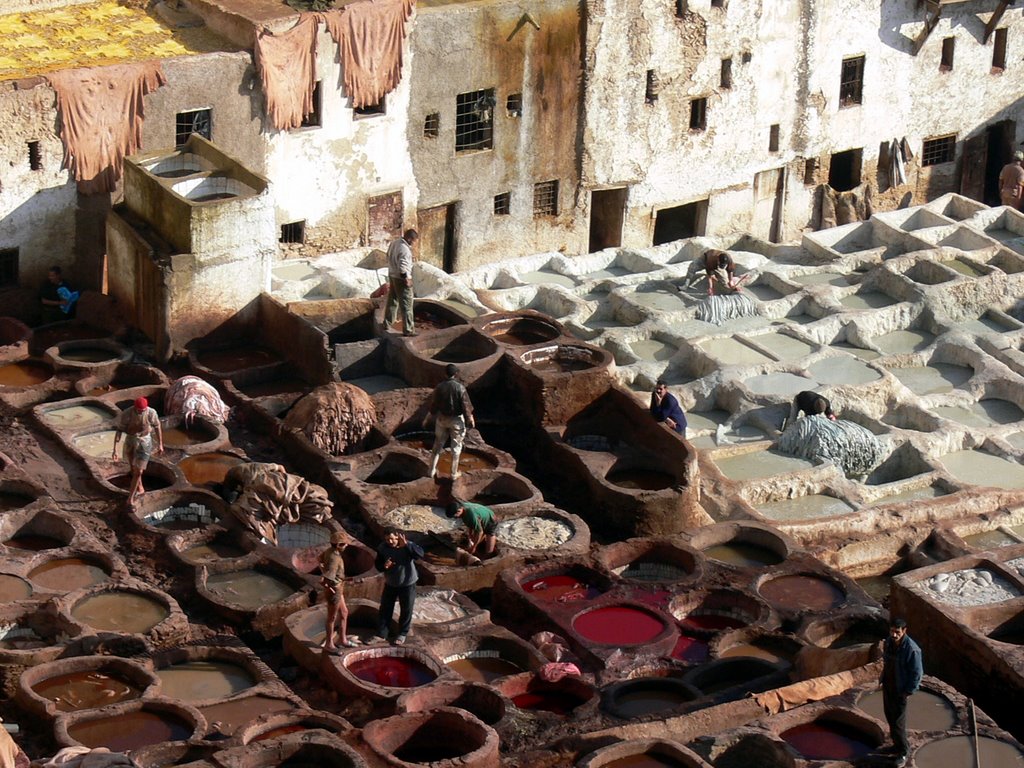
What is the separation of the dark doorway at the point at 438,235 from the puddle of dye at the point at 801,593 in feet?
44.0

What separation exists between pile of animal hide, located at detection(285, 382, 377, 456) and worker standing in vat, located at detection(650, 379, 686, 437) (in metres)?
4.43

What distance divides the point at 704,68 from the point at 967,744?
21116 mm

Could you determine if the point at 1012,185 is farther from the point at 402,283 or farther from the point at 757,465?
the point at 402,283

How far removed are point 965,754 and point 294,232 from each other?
1929 cm

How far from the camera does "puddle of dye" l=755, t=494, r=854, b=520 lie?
35.4 m

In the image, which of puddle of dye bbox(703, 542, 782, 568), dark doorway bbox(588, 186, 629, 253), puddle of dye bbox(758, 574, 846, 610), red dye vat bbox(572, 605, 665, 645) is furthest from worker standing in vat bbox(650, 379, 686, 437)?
dark doorway bbox(588, 186, 629, 253)

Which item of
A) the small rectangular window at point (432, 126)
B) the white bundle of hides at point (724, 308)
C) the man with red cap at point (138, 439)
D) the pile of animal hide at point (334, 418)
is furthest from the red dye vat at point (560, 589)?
the small rectangular window at point (432, 126)

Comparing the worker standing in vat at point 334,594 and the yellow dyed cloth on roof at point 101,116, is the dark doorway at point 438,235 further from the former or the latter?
the worker standing in vat at point 334,594

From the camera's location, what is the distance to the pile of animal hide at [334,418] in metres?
35.1

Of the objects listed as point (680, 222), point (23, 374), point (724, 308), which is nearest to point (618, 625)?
point (724, 308)

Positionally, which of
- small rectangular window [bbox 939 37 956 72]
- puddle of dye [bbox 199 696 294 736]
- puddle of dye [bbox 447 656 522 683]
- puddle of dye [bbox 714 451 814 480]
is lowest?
puddle of dye [bbox 714 451 814 480]

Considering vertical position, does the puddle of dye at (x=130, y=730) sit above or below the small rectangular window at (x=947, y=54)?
below

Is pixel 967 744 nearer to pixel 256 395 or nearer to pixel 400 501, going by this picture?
pixel 400 501

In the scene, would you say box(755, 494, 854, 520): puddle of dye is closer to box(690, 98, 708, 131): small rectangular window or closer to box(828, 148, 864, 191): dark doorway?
box(690, 98, 708, 131): small rectangular window
